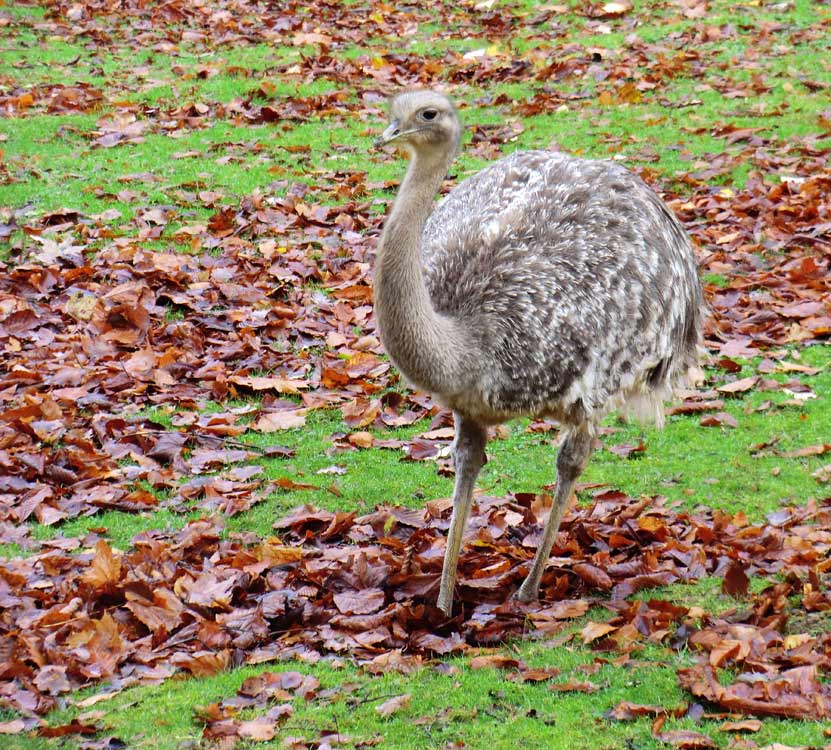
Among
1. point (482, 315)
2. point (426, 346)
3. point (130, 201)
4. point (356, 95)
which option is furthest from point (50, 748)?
point (356, 95)

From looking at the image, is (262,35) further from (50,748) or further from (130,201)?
(50,748)

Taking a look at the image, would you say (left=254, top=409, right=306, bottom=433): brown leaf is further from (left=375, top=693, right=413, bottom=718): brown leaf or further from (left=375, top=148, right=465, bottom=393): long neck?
(left=375, top=693, right=413, bottom=718): brown leaf

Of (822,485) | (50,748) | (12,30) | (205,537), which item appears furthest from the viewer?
(12,30)

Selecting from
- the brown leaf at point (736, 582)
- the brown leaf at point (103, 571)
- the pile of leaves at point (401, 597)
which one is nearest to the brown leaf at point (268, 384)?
the pile of leaves at point (401, 597)

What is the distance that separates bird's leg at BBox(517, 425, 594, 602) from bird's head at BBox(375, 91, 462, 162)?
1.58 metres

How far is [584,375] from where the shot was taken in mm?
6000

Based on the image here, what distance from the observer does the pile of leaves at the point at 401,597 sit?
5523 millimetres

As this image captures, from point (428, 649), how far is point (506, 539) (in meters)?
1.42

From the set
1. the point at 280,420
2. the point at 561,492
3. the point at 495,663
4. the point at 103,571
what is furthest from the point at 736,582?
the point at 280,420

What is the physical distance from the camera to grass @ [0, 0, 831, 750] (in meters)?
5.12

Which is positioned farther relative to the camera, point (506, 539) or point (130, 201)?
point (130, 201)

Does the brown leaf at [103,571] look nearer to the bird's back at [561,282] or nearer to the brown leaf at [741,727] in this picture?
the bird's back at [561,282]

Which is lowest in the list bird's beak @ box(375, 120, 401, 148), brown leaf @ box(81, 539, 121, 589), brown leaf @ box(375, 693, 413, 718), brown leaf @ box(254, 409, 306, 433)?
brown leaf @ box(254, 409, 306, 433)

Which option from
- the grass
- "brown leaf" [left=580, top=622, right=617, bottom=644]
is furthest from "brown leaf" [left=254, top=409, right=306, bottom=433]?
"brown leaf" [left=580, top=622, right=617, bottom=644]
